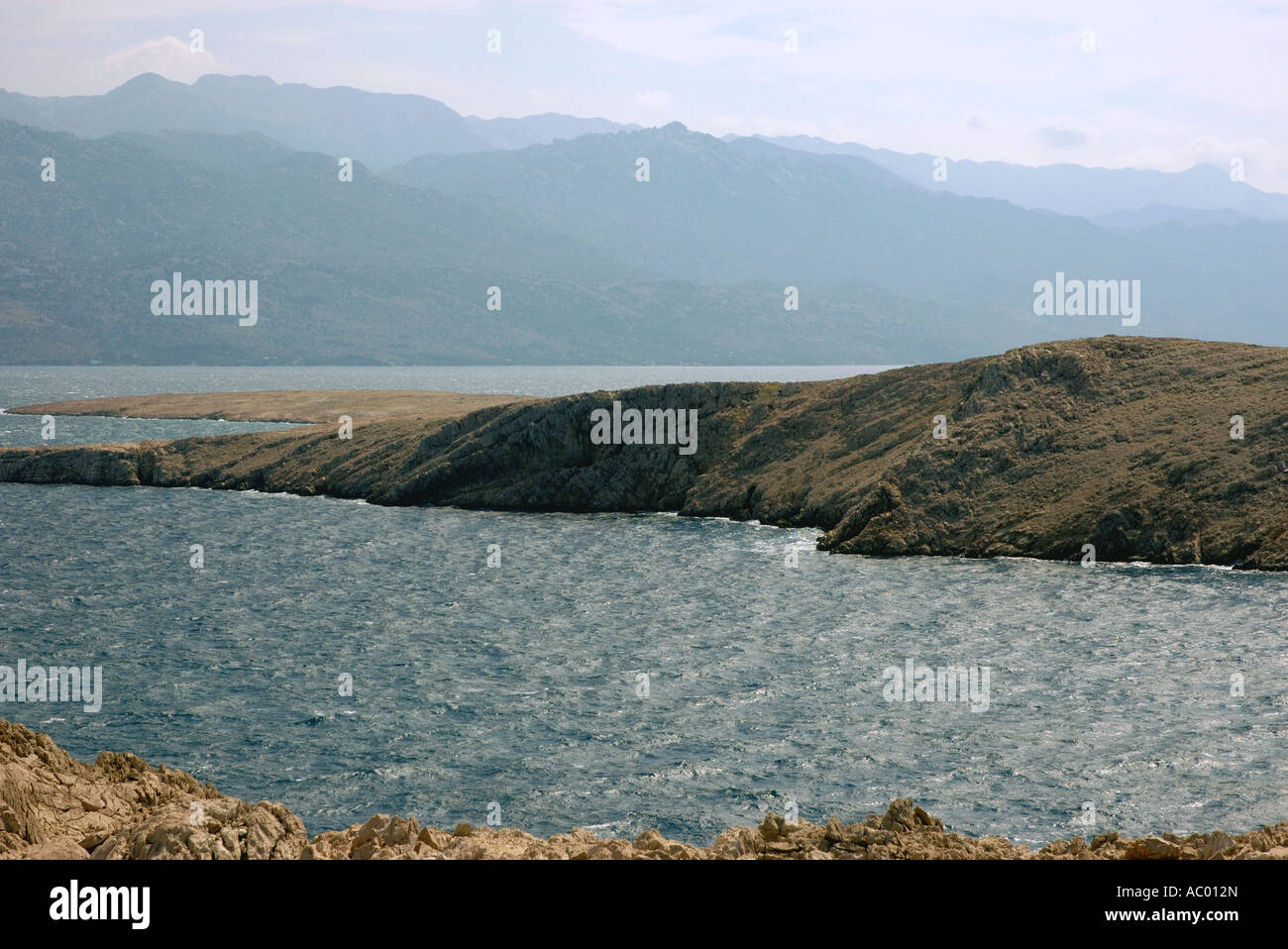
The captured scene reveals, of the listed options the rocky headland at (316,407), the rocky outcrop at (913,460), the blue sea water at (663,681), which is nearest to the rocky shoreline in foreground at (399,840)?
the blue sea water at (663,681)

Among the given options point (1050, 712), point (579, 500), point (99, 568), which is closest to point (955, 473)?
point (579, 500)

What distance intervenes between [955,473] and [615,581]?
85.7 feet

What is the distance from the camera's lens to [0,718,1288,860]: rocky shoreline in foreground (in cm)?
1970

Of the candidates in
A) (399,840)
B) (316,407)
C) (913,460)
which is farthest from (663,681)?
(316,407)

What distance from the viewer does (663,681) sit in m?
42.3

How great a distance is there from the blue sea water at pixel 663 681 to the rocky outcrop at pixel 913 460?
14.2 feet

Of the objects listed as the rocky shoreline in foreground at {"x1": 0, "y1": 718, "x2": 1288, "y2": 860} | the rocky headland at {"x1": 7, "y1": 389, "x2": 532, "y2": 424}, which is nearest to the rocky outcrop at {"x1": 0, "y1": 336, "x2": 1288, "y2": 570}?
the rocky headland at {"x1": 7, "y1": 389, "x2": 532, "y2": 424}

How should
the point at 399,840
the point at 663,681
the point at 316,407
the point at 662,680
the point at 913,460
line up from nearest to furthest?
the point at 399,840
the point at 663,681
the point at 662,680
the point at 913,460
the point at 316,407

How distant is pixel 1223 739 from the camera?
34250 millimetres

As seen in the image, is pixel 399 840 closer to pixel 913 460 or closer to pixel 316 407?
pixel 913 460

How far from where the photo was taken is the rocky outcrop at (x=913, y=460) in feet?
225

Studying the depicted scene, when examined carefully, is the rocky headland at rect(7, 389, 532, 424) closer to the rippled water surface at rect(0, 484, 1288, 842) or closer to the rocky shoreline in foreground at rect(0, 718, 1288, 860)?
the rippled water surface at rect(0, 484, 1288, 842)

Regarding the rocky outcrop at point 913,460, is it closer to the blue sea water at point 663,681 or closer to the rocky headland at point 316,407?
the blue sea water at point 663,681

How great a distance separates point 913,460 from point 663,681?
4082cm
